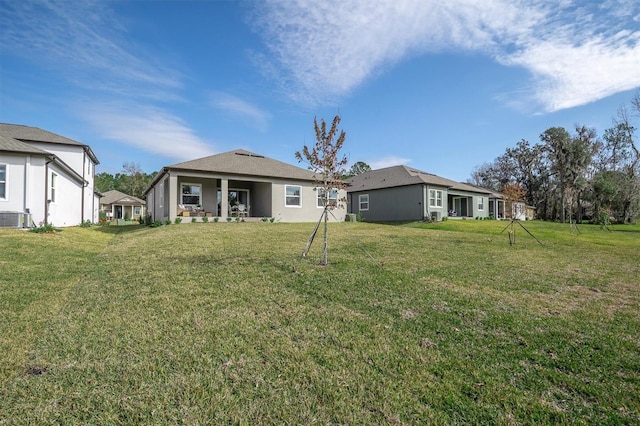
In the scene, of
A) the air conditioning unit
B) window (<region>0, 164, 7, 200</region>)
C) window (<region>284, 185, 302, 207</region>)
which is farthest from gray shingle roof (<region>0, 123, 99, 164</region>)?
window (<region>284, 185, 302, 207</region>)

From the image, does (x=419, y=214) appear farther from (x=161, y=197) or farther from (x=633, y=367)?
(x=633, y=367)

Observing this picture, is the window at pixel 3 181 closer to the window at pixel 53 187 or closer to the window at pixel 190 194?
the window at pixel 53 187

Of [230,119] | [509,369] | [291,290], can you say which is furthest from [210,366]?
[230,119]

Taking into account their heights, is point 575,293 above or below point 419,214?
below

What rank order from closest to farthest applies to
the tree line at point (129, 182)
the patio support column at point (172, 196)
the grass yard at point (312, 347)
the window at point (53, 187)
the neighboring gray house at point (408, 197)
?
the grass yard at point (312, 347), the window at point (53, 187), the patio support column at point (172, 196), the neighboring gray house at point (408, 197), the tree line at point (129, 182)

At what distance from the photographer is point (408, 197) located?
2623 centimetres

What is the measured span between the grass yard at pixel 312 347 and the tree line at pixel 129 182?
6554cm

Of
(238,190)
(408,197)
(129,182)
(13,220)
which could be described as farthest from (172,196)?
(129,182)

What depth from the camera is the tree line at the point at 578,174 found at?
35.1 m

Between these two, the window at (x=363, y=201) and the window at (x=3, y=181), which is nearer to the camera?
the window at (x=3, y=181)

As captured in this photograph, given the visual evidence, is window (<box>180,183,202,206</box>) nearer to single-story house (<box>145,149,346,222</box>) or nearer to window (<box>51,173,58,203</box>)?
single-story house (<box>145,149,346,222</box>)

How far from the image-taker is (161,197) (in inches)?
824

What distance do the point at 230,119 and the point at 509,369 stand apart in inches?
798

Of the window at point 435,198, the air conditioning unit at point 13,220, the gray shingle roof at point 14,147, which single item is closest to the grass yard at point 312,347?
the air conditioning unit at point 13,220
